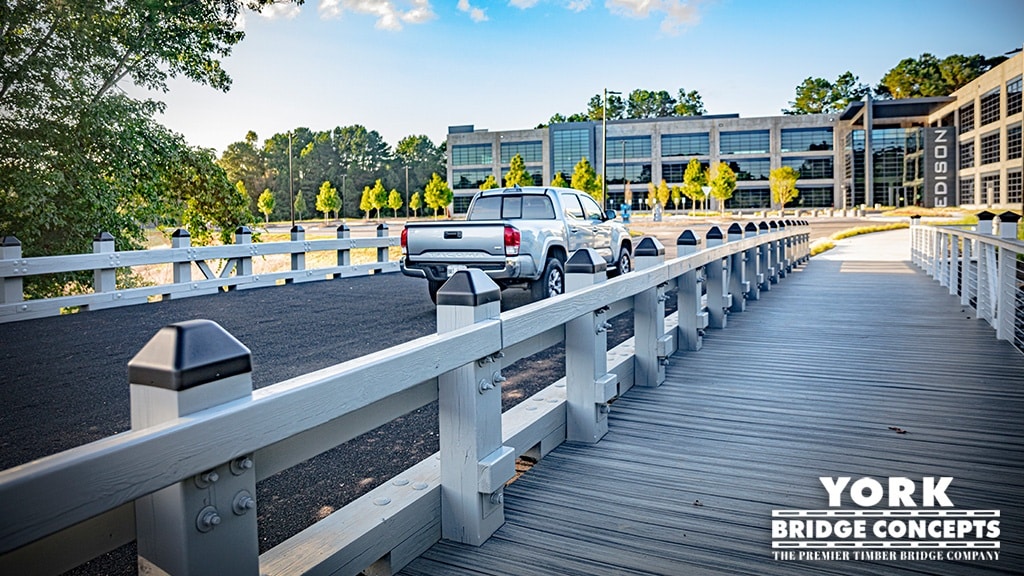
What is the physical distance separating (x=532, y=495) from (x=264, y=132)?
137 metres

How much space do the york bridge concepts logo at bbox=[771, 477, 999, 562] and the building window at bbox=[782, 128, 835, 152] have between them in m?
101

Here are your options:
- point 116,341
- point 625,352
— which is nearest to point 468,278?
point 625,352

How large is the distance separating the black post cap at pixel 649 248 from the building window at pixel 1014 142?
69409 millimetres

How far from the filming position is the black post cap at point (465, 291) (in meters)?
3.37

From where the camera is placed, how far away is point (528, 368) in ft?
24.0

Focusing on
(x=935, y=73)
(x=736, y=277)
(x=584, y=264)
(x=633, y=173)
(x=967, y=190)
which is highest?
(x=935, y=73)

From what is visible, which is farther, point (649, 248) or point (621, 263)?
point (621, 263)

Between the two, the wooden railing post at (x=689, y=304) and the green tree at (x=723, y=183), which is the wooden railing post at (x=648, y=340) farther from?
the green tree at (x=723, y=183)

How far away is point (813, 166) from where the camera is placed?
97188 mm

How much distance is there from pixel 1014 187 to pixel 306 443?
75.7m

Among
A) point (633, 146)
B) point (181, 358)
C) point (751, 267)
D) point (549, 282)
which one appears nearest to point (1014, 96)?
point (633, 146)

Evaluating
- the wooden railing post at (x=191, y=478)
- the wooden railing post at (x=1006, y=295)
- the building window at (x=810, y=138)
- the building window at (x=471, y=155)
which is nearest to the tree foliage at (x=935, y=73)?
the building window at (x=810, y=138)

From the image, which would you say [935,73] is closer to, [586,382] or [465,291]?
[586,382]

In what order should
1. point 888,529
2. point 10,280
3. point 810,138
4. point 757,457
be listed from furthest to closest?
point 810,138
point 10,280
point 757,457
point 888,529
